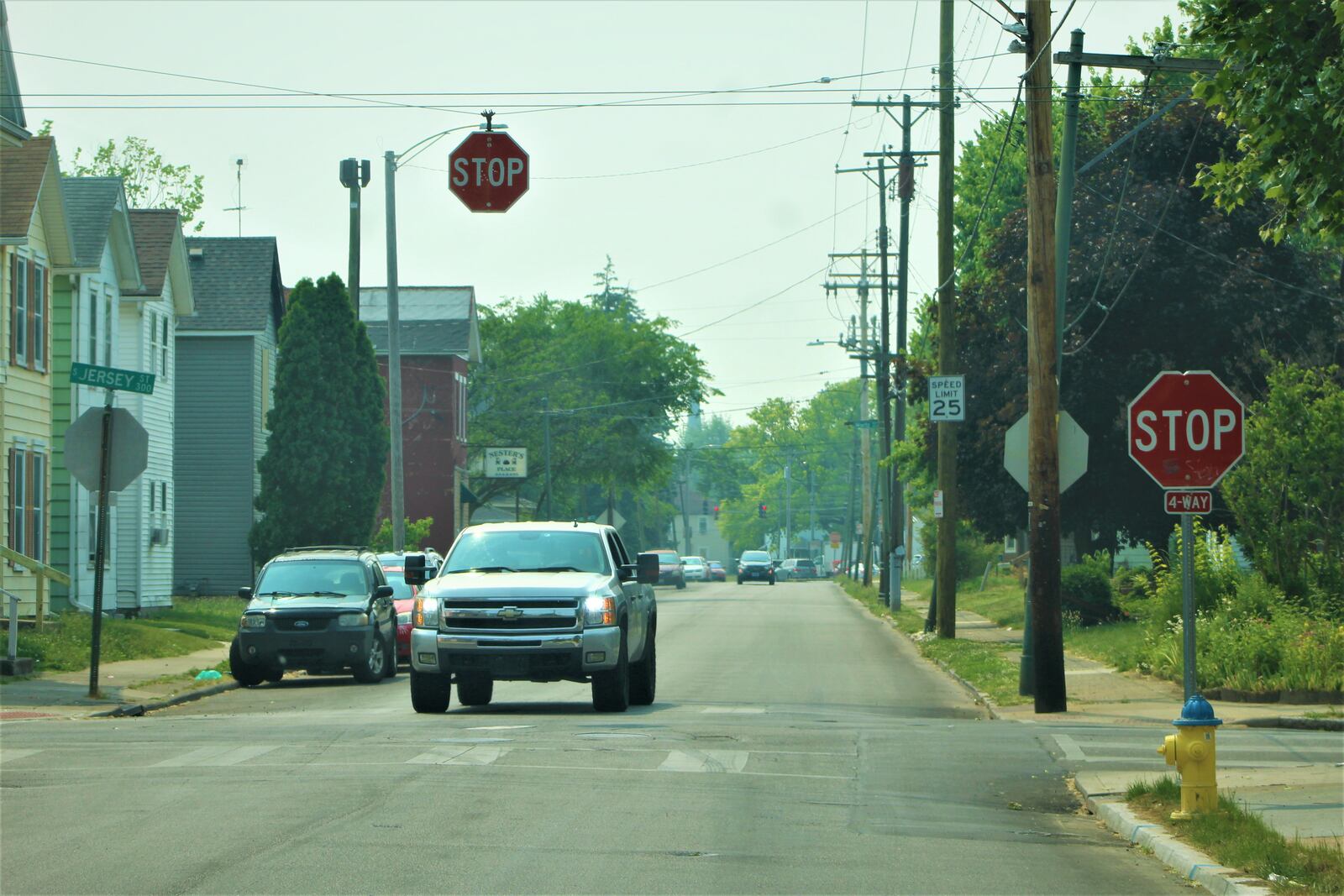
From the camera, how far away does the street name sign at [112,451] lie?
19.6m

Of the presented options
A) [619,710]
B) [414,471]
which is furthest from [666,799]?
[414,471]

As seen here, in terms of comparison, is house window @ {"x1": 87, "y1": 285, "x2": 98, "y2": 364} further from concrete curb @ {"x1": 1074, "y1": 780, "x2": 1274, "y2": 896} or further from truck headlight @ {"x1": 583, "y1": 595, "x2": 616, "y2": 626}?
concrete curb @ {"x1": 1074, "y1": 780, "x2": 1274, "y2": 896}

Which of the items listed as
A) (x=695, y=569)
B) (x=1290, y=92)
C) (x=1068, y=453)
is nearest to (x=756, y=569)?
(x=695, y=569)

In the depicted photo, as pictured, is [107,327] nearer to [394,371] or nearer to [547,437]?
[394,371]

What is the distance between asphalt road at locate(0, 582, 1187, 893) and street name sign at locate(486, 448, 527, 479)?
5448 cm

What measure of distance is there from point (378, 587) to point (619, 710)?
6689mm

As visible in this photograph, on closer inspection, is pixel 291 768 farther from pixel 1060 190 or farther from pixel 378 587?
pixel 1060 190

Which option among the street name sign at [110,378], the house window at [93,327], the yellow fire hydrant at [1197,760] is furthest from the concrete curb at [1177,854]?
the house window at [93,327]

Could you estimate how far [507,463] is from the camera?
7419 centimetres

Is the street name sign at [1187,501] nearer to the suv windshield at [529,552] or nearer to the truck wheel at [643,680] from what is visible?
the suv windshield at [529,552]

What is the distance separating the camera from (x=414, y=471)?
6881cm

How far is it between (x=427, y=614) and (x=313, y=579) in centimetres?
674

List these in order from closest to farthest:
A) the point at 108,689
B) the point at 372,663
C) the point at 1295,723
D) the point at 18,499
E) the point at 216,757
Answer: the point at 216,757, the point at 1295,723, the point at 108,689, the point at 372,663, the point at 18,499

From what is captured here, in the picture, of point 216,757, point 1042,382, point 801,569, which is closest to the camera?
point 216,757
